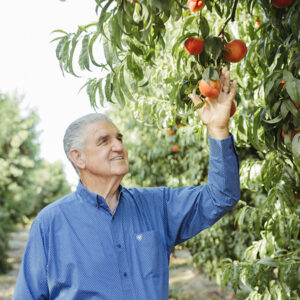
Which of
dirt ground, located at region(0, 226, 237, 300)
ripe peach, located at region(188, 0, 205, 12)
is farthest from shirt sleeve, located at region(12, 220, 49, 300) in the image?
dirt ground, located at region(0, 226, 237, 300)

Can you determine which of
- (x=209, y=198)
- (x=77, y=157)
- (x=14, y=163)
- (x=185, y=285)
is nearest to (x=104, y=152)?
(x=77, y=157)

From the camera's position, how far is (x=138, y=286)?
1.52 m

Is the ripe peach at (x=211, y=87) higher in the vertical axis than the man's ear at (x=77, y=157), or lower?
higher

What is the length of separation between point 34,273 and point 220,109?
999 millimetres

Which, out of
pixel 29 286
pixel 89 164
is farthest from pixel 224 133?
pixel 29 286

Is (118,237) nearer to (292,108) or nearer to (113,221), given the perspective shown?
(113,221)

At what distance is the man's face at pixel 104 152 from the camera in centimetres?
167

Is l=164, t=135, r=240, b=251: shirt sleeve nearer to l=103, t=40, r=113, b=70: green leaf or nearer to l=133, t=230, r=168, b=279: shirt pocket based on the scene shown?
l=133, t=230, r=168, b=279: shirt pocket

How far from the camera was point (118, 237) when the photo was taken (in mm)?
1597

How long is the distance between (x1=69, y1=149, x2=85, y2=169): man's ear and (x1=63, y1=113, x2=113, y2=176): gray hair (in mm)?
19

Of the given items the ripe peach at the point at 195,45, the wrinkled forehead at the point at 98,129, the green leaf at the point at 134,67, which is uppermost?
the ripe peach at the point at 195,45

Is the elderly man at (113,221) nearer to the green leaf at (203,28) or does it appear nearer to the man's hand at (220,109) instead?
the man's hand at (220,109)

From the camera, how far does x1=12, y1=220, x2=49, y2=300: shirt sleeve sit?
5.19ft

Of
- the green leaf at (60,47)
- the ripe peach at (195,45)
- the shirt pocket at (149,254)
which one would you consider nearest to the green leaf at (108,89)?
the green leaf at (60,47)
